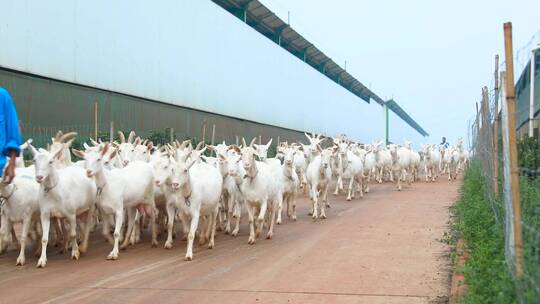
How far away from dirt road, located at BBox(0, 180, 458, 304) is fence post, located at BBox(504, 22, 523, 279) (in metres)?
1.80

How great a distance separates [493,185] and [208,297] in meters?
5.95

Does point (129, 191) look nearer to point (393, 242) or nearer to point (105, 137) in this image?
point (393, 242)

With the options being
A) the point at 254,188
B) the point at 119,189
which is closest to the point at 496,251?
the point at 254,188

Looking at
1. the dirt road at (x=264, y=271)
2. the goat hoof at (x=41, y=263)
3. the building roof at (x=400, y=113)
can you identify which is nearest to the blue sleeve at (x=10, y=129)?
the dirt road at (x=264, y=271)

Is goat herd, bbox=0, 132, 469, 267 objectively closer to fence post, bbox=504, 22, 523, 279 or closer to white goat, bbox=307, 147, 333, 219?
white goat, bbox=307, 147, 333, 219

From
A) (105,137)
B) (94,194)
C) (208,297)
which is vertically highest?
(105,137)

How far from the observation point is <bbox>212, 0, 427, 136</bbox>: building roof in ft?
133

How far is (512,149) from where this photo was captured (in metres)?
5.35

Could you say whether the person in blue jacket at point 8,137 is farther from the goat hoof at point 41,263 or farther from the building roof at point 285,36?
the building roof at point 285,36

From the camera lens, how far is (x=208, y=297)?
23.5 ft

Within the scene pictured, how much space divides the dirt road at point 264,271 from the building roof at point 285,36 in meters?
29.2

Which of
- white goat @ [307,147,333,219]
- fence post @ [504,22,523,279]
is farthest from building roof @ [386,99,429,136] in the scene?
fence post @ [504,22,523,279]

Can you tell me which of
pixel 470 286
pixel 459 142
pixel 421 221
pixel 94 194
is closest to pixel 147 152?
pixel 94 194

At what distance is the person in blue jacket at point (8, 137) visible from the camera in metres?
5.70
